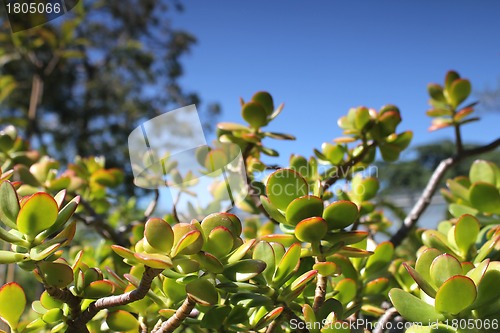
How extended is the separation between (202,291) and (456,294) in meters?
0.18

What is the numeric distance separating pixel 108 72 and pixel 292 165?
1045cm

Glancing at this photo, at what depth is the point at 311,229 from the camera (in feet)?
1.27

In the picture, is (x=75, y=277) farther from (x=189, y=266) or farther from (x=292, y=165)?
(x=292, y=165)

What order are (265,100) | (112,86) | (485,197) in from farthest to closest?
(112,86), (265,100), (485,197)

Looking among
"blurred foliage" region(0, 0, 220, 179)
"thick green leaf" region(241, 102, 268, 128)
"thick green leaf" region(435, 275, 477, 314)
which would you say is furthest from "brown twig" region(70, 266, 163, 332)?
"blurred foliage" region(0, 0, 220, 179)

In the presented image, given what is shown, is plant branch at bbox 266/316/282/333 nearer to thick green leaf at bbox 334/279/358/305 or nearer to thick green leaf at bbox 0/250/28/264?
thick green leaf at bbox 334/279/358/305

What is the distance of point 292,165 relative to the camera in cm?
66

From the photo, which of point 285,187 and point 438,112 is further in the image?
point 438,112

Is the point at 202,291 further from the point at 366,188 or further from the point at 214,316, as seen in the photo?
the point at 366,188

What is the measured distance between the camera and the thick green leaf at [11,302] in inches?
15.4

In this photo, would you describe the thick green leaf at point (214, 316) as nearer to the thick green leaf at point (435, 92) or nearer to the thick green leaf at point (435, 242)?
the thick green leaf at point (435, 242)

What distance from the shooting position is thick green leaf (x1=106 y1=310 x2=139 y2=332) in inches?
16.3

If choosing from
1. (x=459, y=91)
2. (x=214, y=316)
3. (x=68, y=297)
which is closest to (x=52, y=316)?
(x=68, y=297)

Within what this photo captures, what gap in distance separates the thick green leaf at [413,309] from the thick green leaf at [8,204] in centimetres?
30
